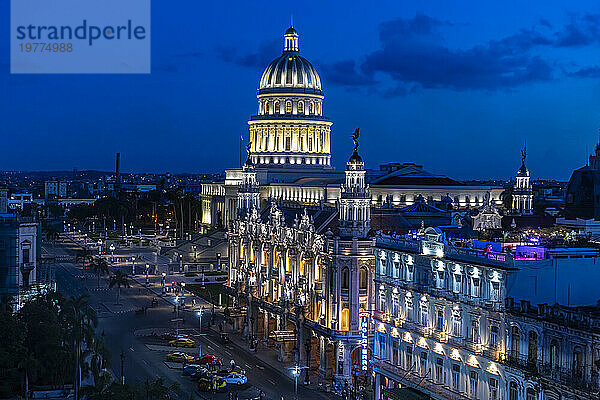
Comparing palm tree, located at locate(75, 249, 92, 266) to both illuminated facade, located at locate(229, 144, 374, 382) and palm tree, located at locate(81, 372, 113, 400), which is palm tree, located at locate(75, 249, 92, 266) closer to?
illuminated facade, located at locate(229, 144, 374, 382)

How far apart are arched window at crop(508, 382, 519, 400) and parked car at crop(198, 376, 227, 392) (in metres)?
24.4

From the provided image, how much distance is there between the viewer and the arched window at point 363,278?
7588cm

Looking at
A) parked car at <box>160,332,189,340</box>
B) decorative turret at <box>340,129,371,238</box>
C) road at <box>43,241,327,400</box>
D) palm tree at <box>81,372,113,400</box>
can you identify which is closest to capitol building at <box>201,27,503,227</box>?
road at <box>43,241,327,400</box>

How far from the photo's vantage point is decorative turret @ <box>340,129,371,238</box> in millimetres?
77000

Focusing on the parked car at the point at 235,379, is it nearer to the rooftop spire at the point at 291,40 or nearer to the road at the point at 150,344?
the road at the point at 150,344

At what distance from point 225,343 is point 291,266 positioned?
32.8 ft

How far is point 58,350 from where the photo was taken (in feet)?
211

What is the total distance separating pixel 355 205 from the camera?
77812 millimetres

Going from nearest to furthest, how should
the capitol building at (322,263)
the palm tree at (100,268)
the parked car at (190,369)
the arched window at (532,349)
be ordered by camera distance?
1. the arched window at (532,349)
2. the parked car at (190,369)
3. the capitol building at (322,263)
4. the palm tree at (100,268)

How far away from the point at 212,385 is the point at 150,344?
60.1 feet

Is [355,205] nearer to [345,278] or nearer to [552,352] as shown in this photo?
[345,278]

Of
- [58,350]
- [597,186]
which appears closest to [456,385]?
[58,350]

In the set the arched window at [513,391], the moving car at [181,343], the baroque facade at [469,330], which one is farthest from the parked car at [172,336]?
the arched window at [513,391]

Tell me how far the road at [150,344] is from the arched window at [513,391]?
64.2ft
